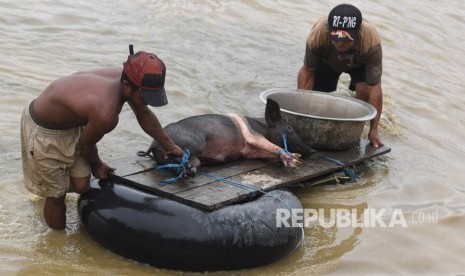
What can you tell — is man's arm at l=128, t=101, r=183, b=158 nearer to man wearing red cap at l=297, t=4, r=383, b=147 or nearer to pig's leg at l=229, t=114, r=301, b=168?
pig's leg at l=229, t=114, r=301, b=168

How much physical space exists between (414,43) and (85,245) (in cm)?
976

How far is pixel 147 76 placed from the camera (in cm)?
503

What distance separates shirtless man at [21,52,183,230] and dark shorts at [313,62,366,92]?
123 inches

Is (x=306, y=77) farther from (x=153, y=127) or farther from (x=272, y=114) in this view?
(x=153, y=127)

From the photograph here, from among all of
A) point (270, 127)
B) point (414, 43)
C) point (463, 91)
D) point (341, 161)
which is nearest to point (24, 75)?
point (270, 127)

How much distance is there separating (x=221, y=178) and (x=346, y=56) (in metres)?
2.60

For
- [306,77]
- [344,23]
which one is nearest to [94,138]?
[344,23]

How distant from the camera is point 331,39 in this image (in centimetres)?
738

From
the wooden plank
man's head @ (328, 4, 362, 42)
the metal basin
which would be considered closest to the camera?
the wooden plank

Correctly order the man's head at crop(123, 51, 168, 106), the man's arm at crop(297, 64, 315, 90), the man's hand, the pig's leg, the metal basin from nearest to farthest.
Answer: the man's head at crop(123, 51, 168, 106) < the man's hand < the pig's leg < the metal basin < the man's arm at crop(297, 64, 315, 90)

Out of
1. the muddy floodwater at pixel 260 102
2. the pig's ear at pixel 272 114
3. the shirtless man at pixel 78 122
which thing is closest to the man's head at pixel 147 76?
the shirtless man at pixel 78 122

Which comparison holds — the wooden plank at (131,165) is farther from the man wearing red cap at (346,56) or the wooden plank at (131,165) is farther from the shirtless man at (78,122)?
the man wearing red cap at (346,56)

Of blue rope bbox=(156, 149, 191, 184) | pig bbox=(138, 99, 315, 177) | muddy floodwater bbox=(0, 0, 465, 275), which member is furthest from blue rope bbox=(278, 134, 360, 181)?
blue rope bbox=(156, 149, 191, 184)

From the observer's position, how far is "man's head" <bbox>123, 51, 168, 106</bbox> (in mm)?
5035
